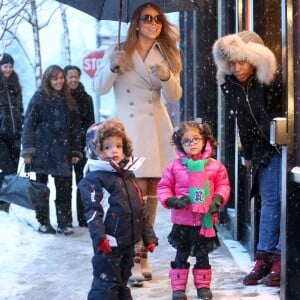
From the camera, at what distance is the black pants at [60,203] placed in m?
8.39

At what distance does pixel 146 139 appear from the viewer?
19.2ft

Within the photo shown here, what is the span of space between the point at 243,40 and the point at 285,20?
677 millimetres

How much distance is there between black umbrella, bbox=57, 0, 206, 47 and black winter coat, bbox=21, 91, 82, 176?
2124mm

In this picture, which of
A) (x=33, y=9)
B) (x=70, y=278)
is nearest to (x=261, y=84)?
(x=70, y=278)

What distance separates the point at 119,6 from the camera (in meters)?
6.30

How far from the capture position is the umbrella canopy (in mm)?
6355

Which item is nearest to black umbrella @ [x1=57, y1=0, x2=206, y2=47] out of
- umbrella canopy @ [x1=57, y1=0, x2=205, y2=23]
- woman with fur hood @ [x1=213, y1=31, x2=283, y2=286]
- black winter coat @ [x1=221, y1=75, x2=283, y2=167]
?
umbrella canopy @ [x1=57, y1=0, x2=205, y2=23]

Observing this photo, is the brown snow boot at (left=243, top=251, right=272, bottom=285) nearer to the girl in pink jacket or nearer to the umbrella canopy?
the girl in pink jacket

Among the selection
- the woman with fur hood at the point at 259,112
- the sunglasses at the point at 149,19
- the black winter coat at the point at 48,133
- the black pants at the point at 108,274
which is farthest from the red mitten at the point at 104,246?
the black winter coat at the point at 48,133

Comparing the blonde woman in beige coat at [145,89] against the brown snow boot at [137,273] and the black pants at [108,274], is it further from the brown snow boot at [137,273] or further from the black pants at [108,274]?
the black pants at [108,274]

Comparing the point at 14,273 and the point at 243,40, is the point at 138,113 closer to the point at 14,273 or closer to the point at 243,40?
the point at 243,40

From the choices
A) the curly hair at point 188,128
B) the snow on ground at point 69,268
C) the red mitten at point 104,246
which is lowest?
the snow on ground at point 69,268

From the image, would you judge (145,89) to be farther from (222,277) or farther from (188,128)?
(222,277)

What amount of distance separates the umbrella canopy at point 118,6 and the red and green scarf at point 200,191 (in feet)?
5.82
